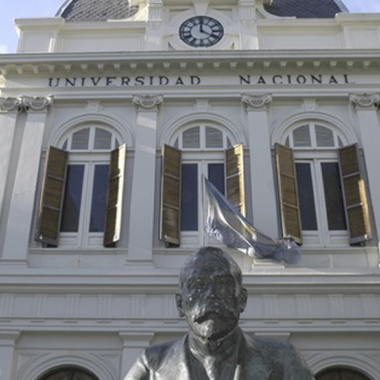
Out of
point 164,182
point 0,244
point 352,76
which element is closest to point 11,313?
point 0,244

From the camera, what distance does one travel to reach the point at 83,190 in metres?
13.0

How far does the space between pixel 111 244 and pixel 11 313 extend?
2226 millimetres

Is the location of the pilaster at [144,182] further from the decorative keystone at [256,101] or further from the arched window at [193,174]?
the decorative keystone at [256,101]

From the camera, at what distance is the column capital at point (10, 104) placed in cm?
1371

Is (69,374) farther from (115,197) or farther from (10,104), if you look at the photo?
(10,104)

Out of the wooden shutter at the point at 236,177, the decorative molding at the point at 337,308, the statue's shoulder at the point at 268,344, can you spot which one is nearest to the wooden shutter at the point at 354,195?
the decorative molding at the point at 337,308

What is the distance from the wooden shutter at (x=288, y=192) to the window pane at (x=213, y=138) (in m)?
1.29

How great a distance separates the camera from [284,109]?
13.9 meters

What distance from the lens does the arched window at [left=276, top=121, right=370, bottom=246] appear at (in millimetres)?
12211

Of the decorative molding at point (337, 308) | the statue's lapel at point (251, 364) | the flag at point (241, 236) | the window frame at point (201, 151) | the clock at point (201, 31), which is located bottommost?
the statue's lapel at point (251, 364)

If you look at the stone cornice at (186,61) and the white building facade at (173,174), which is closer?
the white building facade at (173,174)

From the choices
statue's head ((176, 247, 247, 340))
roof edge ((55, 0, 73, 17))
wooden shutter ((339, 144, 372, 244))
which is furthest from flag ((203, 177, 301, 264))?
statue's head ((176, 247, 247, 340))

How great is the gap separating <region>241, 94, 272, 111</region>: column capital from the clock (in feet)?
6.88

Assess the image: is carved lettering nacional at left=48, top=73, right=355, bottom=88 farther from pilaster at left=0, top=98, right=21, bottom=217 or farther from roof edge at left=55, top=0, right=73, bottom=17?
roof edge at left=55, top=0, right=73, bottom=17
